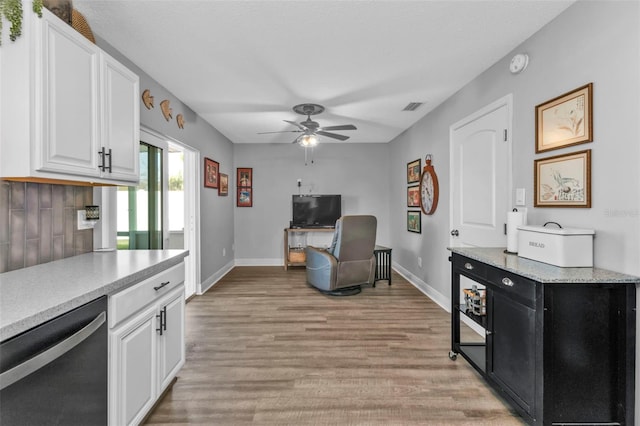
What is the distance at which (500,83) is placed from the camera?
102 inches

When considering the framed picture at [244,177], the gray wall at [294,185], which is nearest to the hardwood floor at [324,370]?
the gray wall at [294,185]

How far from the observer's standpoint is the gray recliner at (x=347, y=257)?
4000mm

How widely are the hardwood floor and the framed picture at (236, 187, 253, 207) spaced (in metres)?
2.62

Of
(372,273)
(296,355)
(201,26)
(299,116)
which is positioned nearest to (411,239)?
(372,273)

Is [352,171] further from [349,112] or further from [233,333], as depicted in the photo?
[233,333]

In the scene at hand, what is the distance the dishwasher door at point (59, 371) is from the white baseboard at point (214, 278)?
2.95 metres

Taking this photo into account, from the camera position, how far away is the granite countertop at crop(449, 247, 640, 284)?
4.85 feet

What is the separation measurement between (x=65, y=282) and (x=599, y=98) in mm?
2827

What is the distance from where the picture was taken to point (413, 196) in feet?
15.5

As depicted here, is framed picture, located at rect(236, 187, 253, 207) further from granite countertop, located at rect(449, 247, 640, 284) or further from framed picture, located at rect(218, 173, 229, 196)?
granite countertop, located at rect(449, 247, 640, 284)

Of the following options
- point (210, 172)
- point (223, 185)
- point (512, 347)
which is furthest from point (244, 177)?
point (512, 347)

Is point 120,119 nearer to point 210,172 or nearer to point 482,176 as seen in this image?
point 210,172

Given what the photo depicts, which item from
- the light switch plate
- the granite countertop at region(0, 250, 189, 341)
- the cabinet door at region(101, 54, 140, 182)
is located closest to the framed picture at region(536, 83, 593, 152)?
the light switch plate

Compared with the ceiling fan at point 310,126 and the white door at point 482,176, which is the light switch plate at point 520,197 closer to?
the white door at point 482,176
